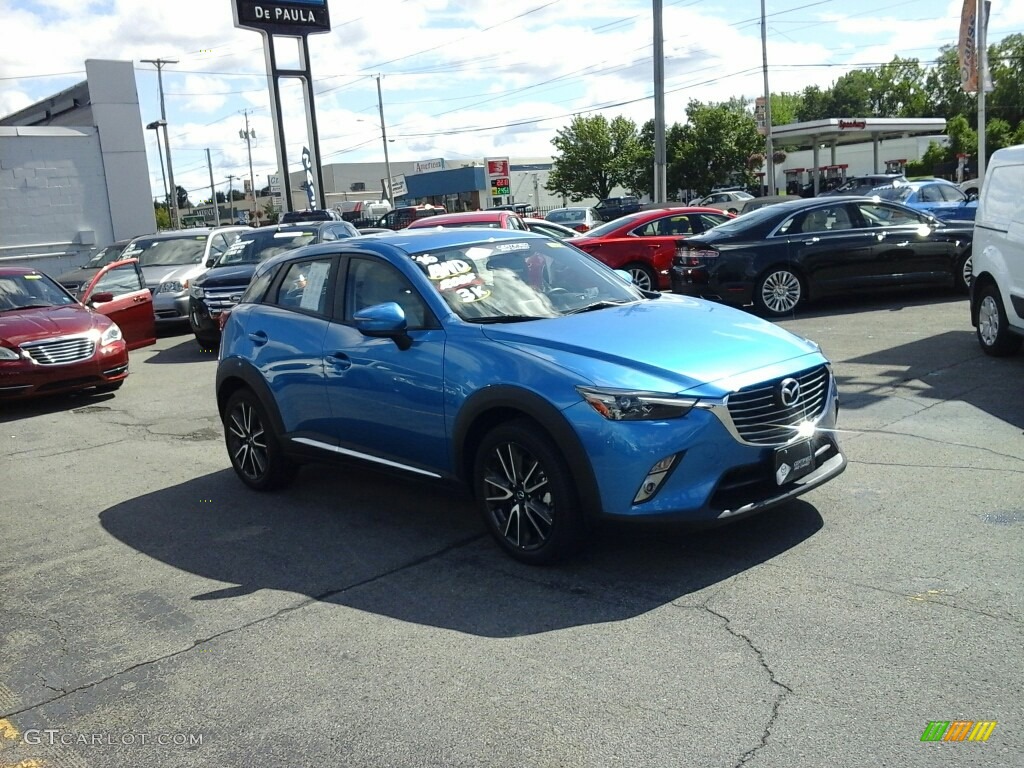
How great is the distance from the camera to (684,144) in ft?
225

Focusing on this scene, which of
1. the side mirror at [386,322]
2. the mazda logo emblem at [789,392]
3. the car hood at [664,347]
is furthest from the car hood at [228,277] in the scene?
the mazda logo emblem at [789,392]

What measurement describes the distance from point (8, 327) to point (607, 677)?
924cm

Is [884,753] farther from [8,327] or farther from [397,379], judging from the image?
[8,327]

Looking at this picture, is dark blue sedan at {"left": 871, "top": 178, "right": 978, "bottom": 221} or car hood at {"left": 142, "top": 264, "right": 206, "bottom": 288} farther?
dark blue sedan at {"left": 871, "top": 178, "right": 978, "bottom": 221}

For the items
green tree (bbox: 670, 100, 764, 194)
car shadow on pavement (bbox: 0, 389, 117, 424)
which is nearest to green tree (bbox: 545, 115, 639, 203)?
green tree (bbox: 670, 100, 764, 194)

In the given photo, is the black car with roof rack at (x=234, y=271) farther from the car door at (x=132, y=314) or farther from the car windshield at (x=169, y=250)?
the car windshield at (x=169, y=250)

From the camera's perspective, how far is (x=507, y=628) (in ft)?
14.4

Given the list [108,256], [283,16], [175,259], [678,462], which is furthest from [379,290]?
[283,16]

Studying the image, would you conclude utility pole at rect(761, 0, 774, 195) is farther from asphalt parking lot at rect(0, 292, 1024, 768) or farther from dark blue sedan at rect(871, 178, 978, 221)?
asphalt parking lot at rect(0, 292, 1024, 768)

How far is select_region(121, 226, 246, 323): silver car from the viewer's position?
16.7 meters

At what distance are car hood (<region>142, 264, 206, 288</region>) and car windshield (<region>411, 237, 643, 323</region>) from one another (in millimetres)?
12445

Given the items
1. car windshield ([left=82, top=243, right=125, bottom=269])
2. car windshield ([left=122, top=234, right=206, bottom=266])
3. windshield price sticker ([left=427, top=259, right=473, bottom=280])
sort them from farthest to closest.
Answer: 1. car windshield ([left=82, top=243, right=125, bottom=269])
2. car windshield ([left=122, top=234, right=206, bottom=266])
3. windshield price sticker ([left=427, top=259, right=473, bottom=280])

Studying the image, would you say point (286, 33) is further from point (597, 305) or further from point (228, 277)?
point (597, 305)

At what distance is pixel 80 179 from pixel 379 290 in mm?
28895
